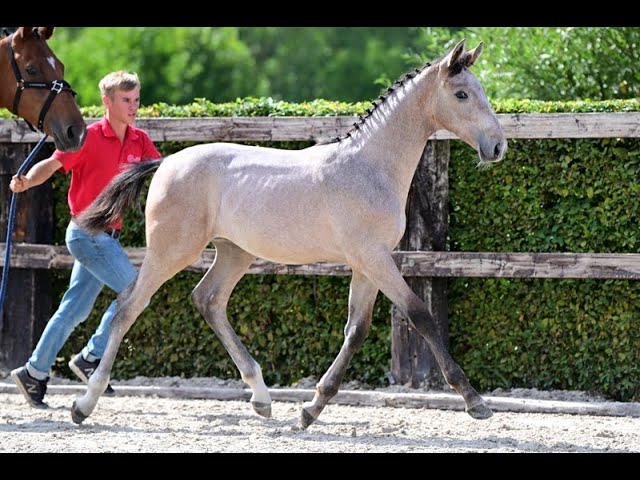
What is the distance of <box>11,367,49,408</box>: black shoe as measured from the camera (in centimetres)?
682

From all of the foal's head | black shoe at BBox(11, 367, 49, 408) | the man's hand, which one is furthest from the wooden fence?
the foal's head

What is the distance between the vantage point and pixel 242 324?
771 cm

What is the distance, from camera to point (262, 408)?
6309 millimetres

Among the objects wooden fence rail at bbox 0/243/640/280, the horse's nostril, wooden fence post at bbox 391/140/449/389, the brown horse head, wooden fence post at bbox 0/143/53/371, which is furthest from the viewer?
wooden fence post at bbox 0/143/53/371

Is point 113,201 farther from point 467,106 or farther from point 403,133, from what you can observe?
point 467,106

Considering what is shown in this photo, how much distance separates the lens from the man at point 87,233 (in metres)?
6.63

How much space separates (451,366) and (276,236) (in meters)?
1.18

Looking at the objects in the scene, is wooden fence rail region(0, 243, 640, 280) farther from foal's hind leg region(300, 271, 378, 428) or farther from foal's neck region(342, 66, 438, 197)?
foal's neck region(342, 66, 438, 197)

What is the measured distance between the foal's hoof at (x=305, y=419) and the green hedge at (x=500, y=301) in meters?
1.50

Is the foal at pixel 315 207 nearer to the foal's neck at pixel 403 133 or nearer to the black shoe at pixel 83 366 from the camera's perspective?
the foal's neck at pixel 403 133

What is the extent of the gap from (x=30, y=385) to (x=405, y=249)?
2.55 meters

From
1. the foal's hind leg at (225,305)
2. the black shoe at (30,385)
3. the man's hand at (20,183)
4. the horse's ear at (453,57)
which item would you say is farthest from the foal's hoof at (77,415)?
the horse's ear at (453,57)

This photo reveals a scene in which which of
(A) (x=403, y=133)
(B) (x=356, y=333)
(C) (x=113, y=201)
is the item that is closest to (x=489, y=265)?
(B) (x=356, y=333)

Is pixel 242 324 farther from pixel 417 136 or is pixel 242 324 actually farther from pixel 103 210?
pixel 417 136
